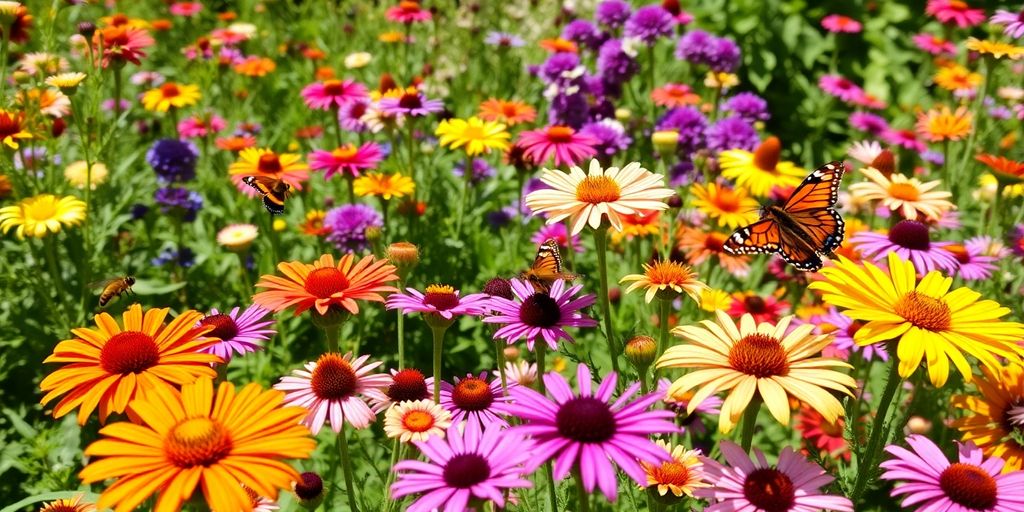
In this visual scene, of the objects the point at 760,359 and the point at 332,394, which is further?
the point at 332,394

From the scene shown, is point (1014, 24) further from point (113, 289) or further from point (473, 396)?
point (113, 289)

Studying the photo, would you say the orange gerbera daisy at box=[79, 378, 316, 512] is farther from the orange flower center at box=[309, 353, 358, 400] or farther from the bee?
the bee

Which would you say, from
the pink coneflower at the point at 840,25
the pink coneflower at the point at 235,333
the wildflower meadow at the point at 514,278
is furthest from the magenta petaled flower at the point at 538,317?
the pink coneflower at the point at 840,25

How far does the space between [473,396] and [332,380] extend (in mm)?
337

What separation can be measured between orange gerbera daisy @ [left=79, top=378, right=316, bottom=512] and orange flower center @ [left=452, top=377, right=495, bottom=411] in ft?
1.55

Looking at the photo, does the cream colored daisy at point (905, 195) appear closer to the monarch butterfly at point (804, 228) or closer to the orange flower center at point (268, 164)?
the monarch butterfly at point (804, 228)

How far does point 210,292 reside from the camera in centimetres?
354

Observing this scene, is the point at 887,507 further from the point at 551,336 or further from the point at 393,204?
the point at 393,204

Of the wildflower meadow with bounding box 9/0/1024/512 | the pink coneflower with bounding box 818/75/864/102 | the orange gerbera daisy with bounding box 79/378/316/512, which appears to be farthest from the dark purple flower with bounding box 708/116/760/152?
the orange gerbera daisy with bounding box 79/378/316/512

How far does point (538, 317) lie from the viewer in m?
1.65

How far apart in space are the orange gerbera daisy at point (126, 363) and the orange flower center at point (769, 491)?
43.9 inches

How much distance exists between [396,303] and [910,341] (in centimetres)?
118

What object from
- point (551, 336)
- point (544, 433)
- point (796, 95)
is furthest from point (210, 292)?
point (796, 95)

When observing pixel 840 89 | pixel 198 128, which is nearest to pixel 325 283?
pixel 198 128
